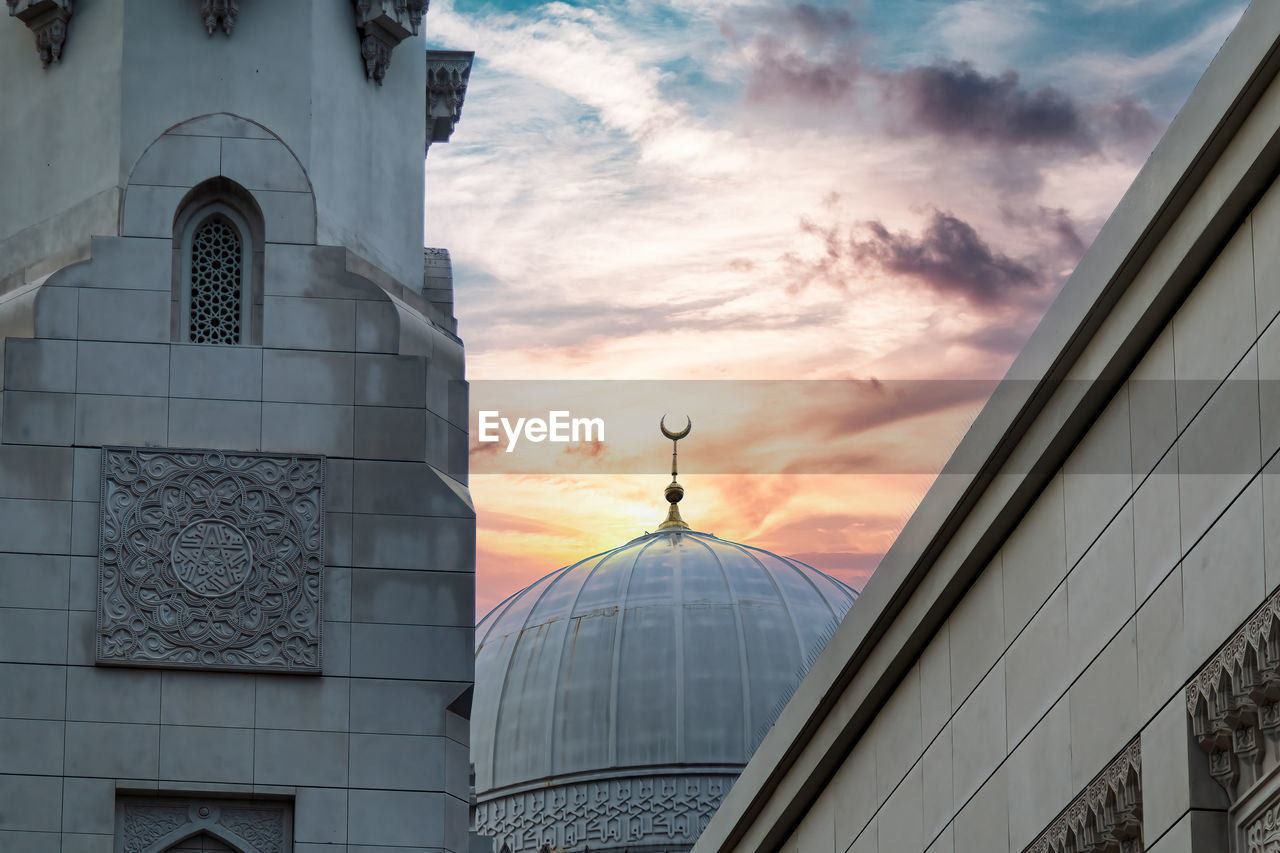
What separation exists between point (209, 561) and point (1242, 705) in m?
12.1

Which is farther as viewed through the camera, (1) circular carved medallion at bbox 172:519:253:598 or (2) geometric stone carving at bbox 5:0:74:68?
(2) geometric stone carving at bbox 5:0:74:68

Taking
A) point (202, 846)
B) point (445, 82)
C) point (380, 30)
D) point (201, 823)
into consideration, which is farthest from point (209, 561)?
point (445, 82)

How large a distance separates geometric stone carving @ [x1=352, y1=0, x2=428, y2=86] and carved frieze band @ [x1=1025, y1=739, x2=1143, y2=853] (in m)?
13.2

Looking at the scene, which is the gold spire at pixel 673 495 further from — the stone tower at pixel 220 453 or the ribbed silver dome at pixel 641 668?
the stone tower at pixel 220 453

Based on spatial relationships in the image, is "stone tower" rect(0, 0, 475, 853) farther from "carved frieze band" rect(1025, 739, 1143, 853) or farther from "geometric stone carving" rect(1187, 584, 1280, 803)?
"geometric stone carving" rect(1187, 584, 1280, 803)

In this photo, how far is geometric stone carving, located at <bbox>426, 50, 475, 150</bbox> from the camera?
24.6 meters

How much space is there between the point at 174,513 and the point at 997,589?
9.56 m

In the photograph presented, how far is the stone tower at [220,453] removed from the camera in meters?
19.2

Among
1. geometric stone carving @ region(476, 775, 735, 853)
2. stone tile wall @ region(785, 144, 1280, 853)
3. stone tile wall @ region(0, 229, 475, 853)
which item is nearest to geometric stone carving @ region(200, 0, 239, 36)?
stone tile wall @ region(0, 229, 475, 853)

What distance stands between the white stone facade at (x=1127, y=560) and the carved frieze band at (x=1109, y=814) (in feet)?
0.04

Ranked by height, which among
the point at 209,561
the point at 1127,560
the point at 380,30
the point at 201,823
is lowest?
the point at 1127,560

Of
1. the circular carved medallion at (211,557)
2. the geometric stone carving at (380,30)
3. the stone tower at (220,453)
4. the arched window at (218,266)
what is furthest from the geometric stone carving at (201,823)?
the geometric stone carving at (380,30)

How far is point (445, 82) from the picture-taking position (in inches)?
969

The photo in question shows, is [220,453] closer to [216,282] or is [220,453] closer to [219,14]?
[216,282]
